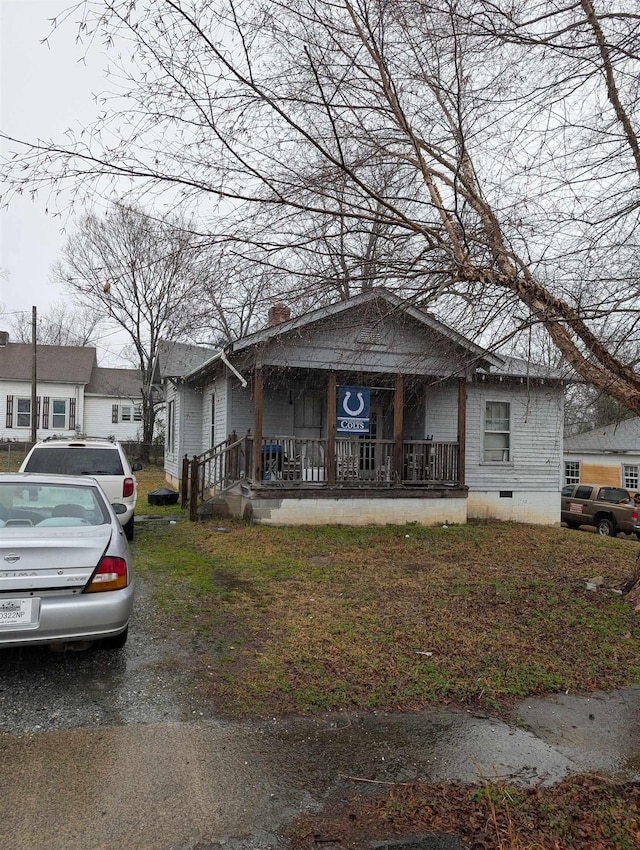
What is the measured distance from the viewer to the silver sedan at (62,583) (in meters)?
4.09

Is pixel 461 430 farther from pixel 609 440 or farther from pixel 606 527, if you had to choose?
pixel 609 440

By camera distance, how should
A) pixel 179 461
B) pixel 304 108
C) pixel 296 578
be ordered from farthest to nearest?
1. pixel 179 461
2. pixel 296 578
3. pixel 304 108

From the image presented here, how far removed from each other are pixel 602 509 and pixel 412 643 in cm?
1691

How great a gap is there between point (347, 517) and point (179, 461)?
7859mm

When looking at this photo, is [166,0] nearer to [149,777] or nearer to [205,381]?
[149,777]

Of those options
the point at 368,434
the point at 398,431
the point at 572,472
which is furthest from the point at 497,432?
the point at 572,472

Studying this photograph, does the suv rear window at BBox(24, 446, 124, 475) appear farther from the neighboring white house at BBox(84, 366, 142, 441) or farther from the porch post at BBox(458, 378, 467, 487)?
the neighboring white house at BBox(84, 366, 142, 441)

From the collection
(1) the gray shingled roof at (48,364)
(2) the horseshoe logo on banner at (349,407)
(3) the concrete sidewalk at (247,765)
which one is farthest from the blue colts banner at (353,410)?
(1) the gray shingled roof at (48,364)

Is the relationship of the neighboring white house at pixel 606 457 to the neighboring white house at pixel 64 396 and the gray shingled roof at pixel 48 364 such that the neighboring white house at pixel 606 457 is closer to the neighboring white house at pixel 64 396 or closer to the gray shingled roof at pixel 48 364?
the neighboring white house at pixel 64 396

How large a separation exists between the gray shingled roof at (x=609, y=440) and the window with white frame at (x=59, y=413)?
89.4 feet

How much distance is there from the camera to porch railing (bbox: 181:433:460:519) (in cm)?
1299

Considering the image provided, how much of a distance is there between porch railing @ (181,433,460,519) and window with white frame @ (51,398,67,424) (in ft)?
78.5

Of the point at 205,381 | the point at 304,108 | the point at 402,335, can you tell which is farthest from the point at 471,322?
the point at 205,381

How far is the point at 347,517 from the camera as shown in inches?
511
